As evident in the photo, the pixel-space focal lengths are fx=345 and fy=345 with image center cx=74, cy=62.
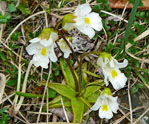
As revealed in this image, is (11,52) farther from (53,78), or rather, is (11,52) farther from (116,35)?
(116,35)

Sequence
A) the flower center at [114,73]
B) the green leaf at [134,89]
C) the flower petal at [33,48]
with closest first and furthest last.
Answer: the flower petal at [33,48] → the flower center at [114,73] → the green leaf at [134,89]

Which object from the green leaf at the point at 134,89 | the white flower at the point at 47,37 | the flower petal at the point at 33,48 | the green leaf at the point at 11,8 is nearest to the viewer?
the white flower at the point at 47,37

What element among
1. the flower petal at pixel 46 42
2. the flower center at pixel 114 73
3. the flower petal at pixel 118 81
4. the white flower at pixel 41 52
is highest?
the flower petal at pixel 46 42

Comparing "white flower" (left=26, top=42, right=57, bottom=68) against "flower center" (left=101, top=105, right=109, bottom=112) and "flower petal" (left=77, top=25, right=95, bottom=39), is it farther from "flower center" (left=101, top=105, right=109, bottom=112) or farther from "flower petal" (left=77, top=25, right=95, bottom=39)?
"flower center" (left=101, top=105, right=109, bottom=112)

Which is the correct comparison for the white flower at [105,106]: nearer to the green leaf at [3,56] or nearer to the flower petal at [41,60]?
the flower petal at [41,60]

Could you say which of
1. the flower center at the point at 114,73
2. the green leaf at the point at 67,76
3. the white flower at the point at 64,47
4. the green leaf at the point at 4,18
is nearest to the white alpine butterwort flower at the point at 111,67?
the flower center at the point at 114,73

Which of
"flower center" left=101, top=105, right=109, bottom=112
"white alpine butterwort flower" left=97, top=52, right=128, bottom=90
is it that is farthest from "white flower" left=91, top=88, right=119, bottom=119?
"white alpine butterwort flower" left=97, top=52, right=128, bottom=90

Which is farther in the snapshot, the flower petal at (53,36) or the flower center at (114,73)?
the flower center at (114,73)
